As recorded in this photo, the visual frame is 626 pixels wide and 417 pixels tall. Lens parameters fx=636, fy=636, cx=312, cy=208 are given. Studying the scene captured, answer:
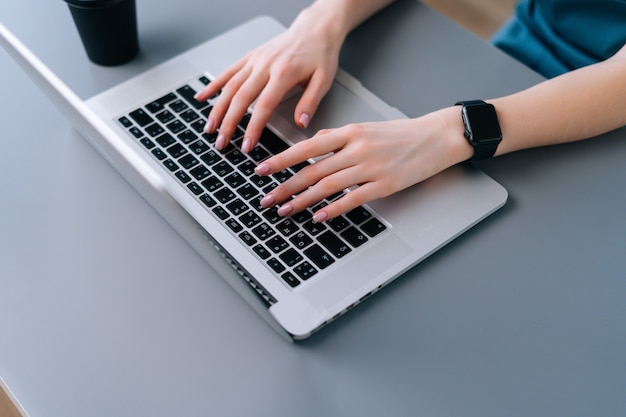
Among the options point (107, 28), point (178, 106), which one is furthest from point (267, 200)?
point (107, 28)

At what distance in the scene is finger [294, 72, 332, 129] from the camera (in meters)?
0.83

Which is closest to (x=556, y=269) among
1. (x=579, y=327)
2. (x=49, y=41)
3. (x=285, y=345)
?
(x=579, y=327)

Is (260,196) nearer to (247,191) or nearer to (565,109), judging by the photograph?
(247,191)

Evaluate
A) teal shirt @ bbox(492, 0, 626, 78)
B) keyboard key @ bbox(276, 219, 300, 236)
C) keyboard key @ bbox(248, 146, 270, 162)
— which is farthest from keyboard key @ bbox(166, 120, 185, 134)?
teal shirt @ bbox(492, 0, 626, 78)

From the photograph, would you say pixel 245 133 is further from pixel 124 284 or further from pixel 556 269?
pixel 556 269

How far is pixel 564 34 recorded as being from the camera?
107 cm

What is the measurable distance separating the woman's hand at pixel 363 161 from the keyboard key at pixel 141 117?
186 millimetres

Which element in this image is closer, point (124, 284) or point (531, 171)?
point (124, 284)

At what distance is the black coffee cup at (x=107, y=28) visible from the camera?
32.7 inches

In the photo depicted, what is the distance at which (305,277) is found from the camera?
26.5 inches

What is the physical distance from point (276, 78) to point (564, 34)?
0.54 meters

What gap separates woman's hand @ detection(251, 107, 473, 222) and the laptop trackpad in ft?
0.19

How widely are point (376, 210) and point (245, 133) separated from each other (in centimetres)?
20

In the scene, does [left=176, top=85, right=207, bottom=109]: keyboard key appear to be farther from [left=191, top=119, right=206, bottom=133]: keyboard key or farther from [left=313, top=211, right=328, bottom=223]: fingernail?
[left=313, top=211, right=328, bottom=223]: fingernail
